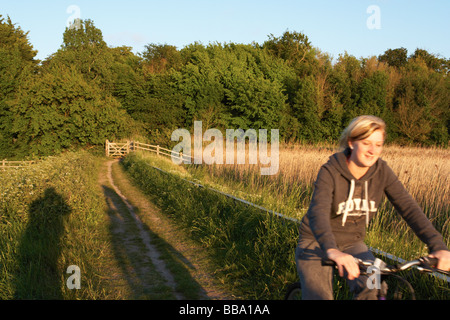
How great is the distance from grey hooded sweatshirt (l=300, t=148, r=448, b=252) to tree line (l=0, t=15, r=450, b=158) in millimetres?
34419

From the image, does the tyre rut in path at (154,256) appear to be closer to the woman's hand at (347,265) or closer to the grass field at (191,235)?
the grass field at (191,235)

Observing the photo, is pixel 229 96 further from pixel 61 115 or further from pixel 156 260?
pixel 156 260

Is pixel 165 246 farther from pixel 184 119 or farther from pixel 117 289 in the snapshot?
pixel 184 119

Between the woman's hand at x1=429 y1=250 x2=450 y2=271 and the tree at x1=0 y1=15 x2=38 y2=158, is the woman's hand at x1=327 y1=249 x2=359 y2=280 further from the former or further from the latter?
the tree at x1=0 y1=15 x2=38 y2=158

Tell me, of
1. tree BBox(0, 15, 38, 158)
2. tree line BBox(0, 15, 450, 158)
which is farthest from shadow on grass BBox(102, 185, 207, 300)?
tree BBox(0, 15, 38, 158)

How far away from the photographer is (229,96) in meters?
49.9

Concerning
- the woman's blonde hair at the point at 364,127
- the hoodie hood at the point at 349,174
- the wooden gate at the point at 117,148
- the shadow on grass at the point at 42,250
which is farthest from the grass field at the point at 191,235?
the wooden gate at the point at 117,148

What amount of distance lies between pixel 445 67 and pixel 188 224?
209ft

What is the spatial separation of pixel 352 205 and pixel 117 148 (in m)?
36.1

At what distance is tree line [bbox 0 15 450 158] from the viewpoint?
36.8m

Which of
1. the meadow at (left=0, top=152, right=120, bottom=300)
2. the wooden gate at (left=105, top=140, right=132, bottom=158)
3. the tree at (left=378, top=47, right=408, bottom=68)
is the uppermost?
the tree at (left=378, top=47, right=408, bottom=68)

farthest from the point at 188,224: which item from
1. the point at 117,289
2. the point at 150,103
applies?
the point at 150,103

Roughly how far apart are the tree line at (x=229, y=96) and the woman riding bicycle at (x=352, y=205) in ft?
113

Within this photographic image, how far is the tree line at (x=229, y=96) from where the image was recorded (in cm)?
3684
